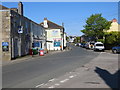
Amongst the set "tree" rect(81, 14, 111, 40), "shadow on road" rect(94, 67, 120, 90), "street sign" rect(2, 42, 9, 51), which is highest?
"tree" rect(81, 14, 111, 40)

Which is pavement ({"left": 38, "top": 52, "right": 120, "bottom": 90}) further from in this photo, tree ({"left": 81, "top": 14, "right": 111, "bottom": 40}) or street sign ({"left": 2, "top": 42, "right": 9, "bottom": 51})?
tree ({"left": 81, "top": 14, "right": 111, "bottom": 40})

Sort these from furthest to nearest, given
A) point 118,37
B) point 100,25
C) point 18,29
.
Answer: point 100,25, point 118,37, point 18,29

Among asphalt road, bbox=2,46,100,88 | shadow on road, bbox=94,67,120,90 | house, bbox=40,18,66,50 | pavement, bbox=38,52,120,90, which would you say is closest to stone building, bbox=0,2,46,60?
asphalt road, bbox=2,46,100,88

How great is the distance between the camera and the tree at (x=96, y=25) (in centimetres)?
7975

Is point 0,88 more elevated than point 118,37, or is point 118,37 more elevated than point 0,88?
point 118,37

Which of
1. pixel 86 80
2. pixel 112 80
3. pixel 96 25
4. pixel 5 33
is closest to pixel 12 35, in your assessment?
pixel 5 33

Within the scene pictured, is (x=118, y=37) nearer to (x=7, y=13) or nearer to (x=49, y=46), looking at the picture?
(x=49, y=46)

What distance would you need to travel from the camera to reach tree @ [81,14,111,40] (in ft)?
262

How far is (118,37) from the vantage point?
4559cm

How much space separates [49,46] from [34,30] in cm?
1739

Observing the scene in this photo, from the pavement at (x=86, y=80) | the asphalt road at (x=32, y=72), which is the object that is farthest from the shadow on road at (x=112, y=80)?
the asphalt road at (x=32, y=72)

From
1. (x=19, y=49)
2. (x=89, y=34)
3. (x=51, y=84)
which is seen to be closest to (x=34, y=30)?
(x=19, y=49)

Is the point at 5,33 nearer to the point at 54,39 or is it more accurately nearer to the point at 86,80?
the point at 86,80

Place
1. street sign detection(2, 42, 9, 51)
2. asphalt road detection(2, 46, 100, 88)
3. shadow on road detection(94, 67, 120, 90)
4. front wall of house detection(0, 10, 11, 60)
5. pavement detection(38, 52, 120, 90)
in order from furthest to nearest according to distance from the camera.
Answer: street sign detection(2, 42, 9, 51) < front wall of house detection(0, 10, 11, 60) < asphalt road detection(2, 46, 100, 88) < pavement detection(38, 52, 120, 90) < shadow on road detection(94, 67, 120, 90)
